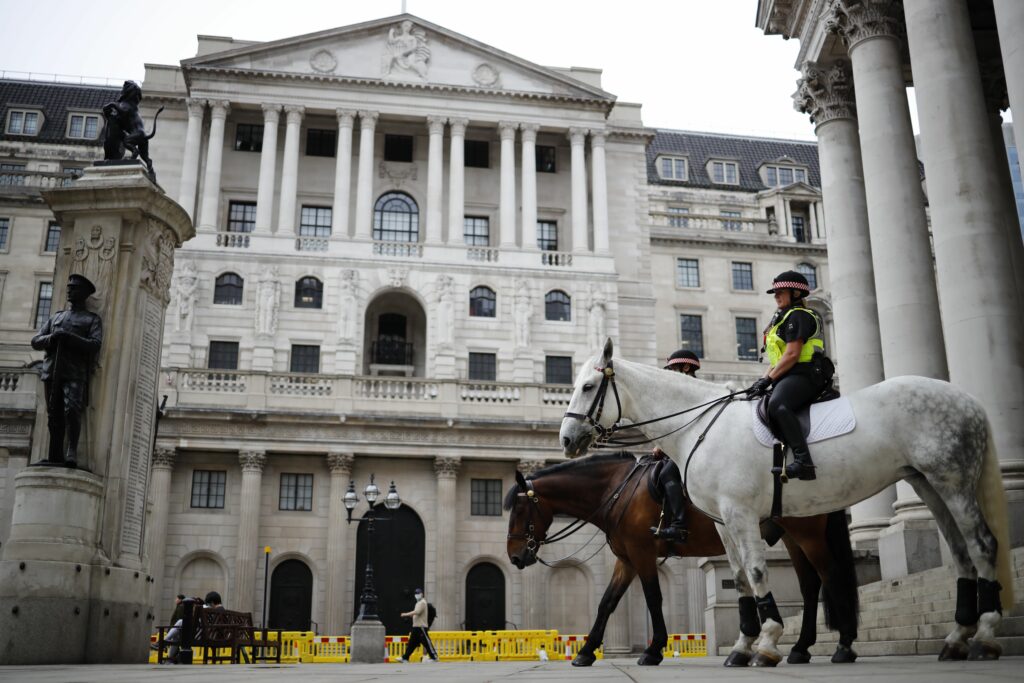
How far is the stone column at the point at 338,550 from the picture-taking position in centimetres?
4053

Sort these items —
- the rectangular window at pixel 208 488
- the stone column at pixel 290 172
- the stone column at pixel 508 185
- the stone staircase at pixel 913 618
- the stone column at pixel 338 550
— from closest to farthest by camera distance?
the stone staircase at pixel 913 618 < the stone column at pixel 338 550 < the rectangular window at pixel 208 488 < the stone column at pixel 290 172 < the stone column at pixel 508 185

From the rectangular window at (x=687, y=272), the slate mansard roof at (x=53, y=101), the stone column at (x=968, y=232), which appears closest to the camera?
the stone column at (x=968, y=232)

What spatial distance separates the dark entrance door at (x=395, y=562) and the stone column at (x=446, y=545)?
111 cm

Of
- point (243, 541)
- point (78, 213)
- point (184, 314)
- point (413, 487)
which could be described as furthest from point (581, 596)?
point (78, 213)

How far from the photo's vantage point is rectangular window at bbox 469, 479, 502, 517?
44438mm

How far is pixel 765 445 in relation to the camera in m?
9.68

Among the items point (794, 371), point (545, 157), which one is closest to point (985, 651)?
point (794, 371)

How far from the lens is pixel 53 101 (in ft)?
220

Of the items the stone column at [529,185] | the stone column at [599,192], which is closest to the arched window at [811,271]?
the stone column at [599,192]

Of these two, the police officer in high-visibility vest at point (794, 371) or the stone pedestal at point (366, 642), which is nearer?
the police officer in high-visibility vest at point (794, 371)

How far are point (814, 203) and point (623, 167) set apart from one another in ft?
57.2

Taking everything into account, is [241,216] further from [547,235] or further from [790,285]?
[790,285]

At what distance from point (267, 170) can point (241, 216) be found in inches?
128

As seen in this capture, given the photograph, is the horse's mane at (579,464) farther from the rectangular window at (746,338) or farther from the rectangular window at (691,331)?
the rectangular window at (746,338)
